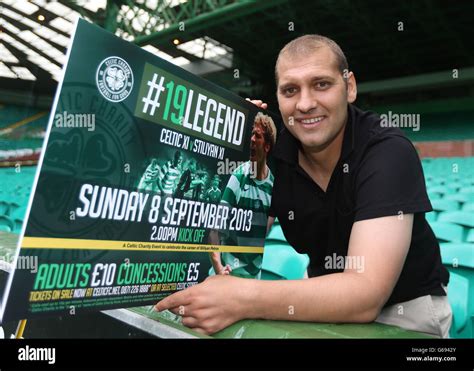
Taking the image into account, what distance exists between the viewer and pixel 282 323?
63 centimetres

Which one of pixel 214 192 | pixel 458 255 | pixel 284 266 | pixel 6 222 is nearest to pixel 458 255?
pixel 458 255

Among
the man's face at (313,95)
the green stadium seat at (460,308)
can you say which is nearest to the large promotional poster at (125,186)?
the man's face at (313,95)

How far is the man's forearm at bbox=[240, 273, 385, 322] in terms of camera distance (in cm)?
61

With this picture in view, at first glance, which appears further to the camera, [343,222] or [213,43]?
[213,43]

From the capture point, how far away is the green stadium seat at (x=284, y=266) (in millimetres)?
1367

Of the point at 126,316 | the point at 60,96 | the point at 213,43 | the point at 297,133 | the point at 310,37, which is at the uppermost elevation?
the point at 213,43

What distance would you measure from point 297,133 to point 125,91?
1.27 ft

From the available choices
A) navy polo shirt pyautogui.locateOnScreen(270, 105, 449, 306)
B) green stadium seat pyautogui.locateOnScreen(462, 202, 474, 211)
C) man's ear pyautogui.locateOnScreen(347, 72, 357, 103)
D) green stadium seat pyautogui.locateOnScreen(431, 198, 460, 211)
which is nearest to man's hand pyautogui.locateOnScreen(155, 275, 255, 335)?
navy polo shirt pyautogui.locateOnScreen(270, 105, 449, 306)

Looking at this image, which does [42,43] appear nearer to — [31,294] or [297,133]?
[297,133]

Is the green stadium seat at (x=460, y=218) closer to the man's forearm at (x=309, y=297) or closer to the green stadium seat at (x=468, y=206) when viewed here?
the green stadium seat at (x=468, y=206)

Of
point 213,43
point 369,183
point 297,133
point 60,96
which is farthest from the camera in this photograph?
point 213,43

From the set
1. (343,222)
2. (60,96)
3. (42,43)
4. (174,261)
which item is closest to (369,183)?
(343,222)

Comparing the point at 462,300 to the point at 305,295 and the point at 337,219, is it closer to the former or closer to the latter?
the point at 337,219

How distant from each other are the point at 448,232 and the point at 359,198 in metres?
1.30
